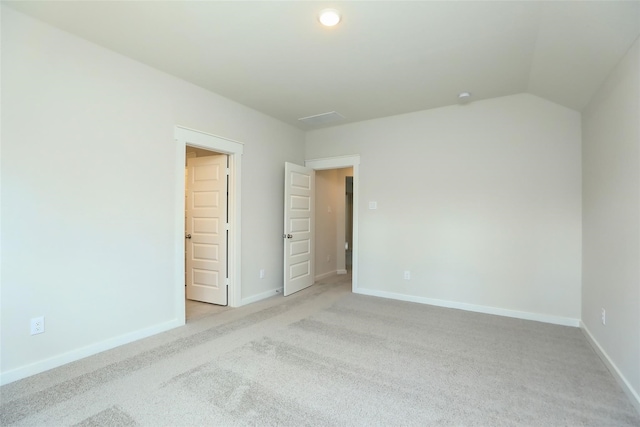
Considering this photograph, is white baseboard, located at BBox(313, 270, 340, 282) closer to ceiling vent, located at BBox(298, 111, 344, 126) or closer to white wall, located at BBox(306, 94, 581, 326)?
white wall, located at BBox(306, 94, 581, 326)

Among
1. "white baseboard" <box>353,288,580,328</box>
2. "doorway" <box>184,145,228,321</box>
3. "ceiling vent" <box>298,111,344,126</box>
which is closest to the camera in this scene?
"white baseboard" <box>353,288,580,328</box>

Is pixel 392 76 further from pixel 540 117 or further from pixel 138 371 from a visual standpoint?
pixel 138 371

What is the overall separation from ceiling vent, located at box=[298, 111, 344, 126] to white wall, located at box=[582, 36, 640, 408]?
9.19ft

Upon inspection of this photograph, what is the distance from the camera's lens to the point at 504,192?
12.1 feet

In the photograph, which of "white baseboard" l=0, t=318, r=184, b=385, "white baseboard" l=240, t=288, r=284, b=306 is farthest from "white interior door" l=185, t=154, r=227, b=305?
"white baseboard" l=0, t=318, r=184, b=385

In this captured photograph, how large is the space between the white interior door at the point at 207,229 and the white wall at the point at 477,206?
201 centimetres

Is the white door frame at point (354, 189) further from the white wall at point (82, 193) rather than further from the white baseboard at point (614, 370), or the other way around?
the white baseboard at point (614, 370)

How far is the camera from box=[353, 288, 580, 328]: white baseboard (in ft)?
11.0

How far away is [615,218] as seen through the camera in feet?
7.69

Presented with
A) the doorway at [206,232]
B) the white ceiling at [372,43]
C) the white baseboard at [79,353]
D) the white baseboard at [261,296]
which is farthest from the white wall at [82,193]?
the white baseboard at [261,296]

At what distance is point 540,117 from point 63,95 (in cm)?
467

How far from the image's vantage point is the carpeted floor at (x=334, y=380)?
1.80 m

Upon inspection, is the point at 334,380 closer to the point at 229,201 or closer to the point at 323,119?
the point at 229,201

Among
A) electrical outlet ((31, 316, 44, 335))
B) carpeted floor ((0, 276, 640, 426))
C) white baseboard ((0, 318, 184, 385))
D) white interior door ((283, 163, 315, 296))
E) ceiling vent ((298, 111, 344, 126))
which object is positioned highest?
ceiling vent ((298, 111, 344, 126))
